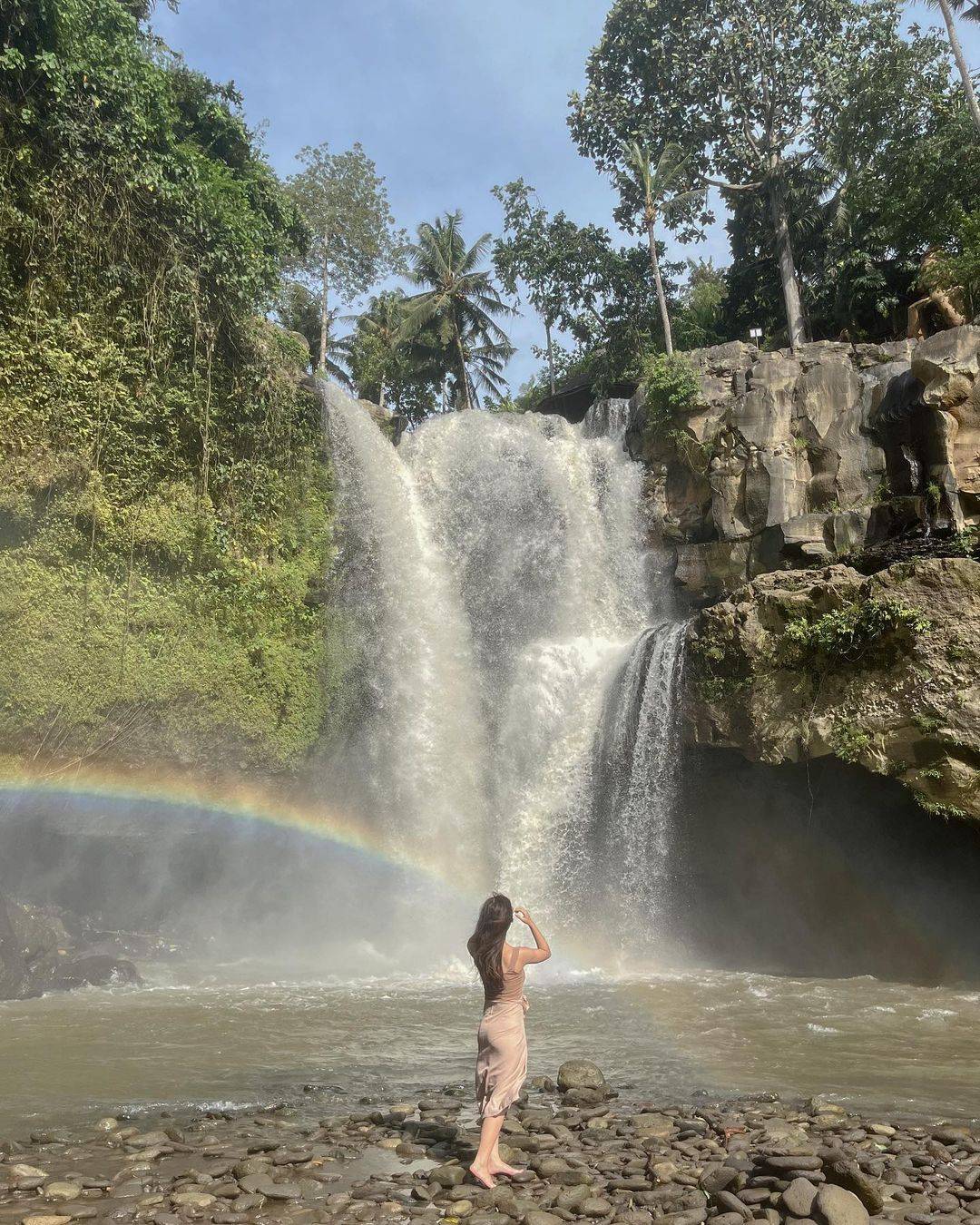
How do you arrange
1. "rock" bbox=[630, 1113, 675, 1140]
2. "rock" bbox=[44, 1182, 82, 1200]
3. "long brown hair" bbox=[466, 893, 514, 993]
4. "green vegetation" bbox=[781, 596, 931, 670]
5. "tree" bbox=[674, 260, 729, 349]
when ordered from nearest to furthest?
1. "rock" bbox=[44, 1182, 82, 1200]
2. "long brown hair" bbox=[466, 893, 514, 993]
3. "rock" bbox=[630, 1113, 675, 1140]
4. "green vegetation" bbox=[781, 596, 931, 670]
5. "tree" bbox=[674, 260, 729, 349]

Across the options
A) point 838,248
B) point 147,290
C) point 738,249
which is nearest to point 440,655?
point 147,290

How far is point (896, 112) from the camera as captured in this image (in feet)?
87.4

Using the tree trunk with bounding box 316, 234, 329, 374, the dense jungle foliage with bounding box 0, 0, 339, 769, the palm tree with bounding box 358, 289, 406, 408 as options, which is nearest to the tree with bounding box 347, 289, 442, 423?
the palm tree with bounding box 358, 289, 406, 408

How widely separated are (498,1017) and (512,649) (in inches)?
541

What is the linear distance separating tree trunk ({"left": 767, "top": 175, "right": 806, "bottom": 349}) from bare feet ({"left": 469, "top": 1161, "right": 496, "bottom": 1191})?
2567cm

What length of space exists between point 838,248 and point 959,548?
19.8 m

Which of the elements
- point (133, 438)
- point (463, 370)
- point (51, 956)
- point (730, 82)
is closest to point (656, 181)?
point (730, 82)

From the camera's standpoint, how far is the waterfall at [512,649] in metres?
15.2

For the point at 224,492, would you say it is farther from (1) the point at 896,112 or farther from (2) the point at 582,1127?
(1) the point at 896,112

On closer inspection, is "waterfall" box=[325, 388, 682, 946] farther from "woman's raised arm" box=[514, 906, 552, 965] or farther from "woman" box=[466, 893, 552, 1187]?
"woman" box=[466, 893, 552, 1187]

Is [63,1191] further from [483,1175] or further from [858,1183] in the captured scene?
[858,1183]

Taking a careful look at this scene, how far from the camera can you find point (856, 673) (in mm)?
12680

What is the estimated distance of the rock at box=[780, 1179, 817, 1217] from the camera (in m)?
4.18

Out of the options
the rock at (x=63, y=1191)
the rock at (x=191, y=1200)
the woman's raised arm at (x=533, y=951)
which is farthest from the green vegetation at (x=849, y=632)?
the rock at (x=63, y=1191)
